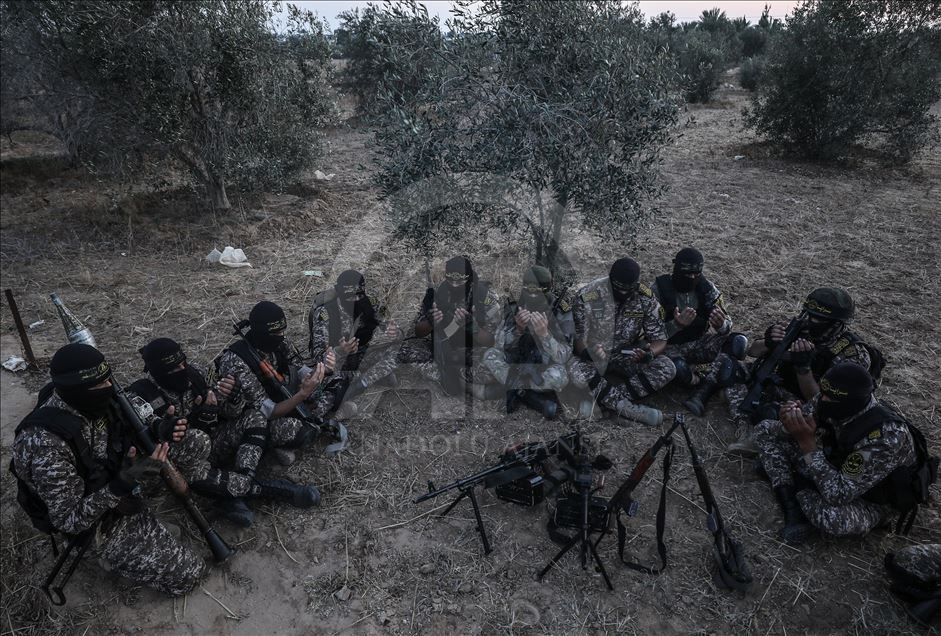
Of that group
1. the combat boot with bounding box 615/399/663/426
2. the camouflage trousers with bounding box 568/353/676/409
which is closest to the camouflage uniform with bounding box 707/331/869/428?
the camouflage trousers with bounding box 568/353/676/409

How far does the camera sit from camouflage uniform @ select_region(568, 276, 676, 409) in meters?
6.23

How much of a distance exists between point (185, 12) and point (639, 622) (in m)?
11.7

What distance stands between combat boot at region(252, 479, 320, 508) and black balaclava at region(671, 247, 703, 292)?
4780 millimetres

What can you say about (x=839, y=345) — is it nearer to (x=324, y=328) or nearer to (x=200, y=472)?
(x=324, y=328)

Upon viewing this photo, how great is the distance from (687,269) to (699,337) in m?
0.98

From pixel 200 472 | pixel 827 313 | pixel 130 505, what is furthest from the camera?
pixel 827 313

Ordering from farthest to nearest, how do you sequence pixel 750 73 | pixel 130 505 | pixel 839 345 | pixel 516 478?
pixel 750 73, pixel 839 345, pixel 516 478, pixel 130 505

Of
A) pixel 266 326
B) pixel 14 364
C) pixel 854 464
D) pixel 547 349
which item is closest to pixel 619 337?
pixel 547 349

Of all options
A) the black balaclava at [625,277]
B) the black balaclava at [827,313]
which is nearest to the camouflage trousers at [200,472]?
the black balaclava at [625,277]

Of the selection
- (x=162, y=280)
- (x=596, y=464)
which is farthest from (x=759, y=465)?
(x=162, y=280)

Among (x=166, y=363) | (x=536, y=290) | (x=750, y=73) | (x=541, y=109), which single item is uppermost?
(x=750, y=73)

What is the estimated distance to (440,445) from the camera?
592 cm

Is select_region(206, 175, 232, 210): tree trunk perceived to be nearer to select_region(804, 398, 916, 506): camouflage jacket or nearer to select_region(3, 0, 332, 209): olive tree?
select_region(3, 0, 332, 209): olive tree

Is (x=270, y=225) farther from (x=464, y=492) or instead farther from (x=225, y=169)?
(x=464, y=492)
